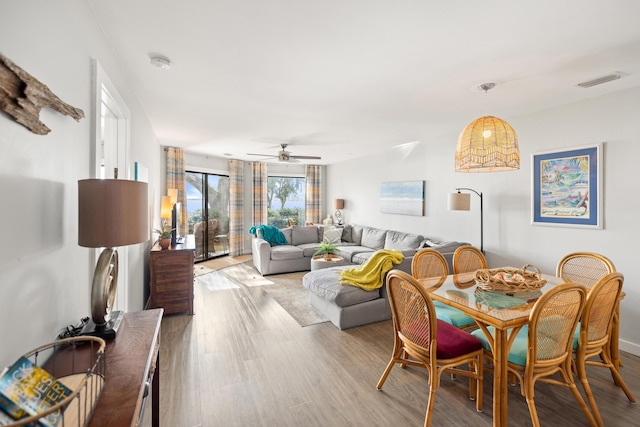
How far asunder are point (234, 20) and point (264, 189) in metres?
6.28

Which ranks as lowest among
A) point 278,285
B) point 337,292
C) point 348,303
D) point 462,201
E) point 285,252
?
point 278,285

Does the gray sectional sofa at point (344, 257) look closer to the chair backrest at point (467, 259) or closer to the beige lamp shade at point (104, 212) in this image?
the chair backrest at point (467, 259)

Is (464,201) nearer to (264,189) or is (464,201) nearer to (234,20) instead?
(234,20)

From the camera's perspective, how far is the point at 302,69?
247 centimetres

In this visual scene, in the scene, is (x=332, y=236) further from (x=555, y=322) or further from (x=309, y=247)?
(x=555, y=322)

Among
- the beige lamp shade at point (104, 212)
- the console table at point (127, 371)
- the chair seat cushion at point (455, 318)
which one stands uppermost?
the beige lamp shade at point (104, 212)

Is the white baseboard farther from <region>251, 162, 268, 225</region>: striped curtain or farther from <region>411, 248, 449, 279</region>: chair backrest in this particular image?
<region>251, 162, 268, 225</region>: striped curtain

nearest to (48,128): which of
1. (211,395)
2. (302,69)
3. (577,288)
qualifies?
(302,69)

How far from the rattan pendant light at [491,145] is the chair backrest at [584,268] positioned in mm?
1230

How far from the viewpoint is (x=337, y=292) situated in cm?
343

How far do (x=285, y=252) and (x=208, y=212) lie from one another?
240cm

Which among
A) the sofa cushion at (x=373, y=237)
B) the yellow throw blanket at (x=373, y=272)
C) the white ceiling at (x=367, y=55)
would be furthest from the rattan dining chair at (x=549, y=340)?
the sofa cushion at (x=373, y=237)

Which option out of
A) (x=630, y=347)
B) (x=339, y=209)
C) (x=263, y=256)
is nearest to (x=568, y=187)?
(x=630, y=347)

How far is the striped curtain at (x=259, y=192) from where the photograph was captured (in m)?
7.90
